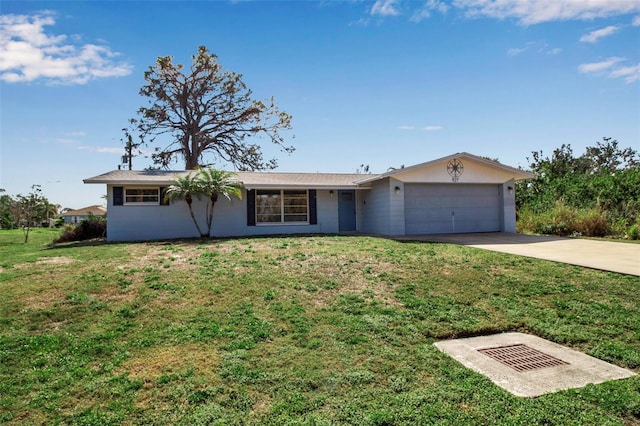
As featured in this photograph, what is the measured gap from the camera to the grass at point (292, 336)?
10.6 feet

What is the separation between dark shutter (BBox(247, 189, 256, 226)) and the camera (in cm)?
1590

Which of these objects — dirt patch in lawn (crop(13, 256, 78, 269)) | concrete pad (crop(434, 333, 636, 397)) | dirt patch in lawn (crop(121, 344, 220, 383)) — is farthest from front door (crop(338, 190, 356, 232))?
dirt patch in lawn (crop(121, 344, 220, 383))

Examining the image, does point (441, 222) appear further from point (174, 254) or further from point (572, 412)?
point (572, 412)

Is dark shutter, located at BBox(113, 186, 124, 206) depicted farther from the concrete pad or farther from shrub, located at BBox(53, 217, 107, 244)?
the concrete pad

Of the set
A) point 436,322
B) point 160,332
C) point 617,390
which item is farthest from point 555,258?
point 160,332

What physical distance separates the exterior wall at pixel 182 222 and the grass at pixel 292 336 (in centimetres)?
568

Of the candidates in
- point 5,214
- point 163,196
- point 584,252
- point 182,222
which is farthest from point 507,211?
point 5,214

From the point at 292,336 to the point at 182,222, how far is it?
1170 cm

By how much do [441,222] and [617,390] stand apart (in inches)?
514

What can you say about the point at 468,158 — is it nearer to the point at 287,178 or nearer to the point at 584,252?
the point at 584,252

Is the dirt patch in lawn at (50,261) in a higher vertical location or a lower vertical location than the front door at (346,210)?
lower

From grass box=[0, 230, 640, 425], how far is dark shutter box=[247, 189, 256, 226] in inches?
279

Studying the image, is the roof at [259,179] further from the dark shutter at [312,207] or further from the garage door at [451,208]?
the garage door at [451,208]

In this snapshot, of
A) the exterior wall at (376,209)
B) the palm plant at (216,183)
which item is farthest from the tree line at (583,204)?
the palm plant at (216,183)
